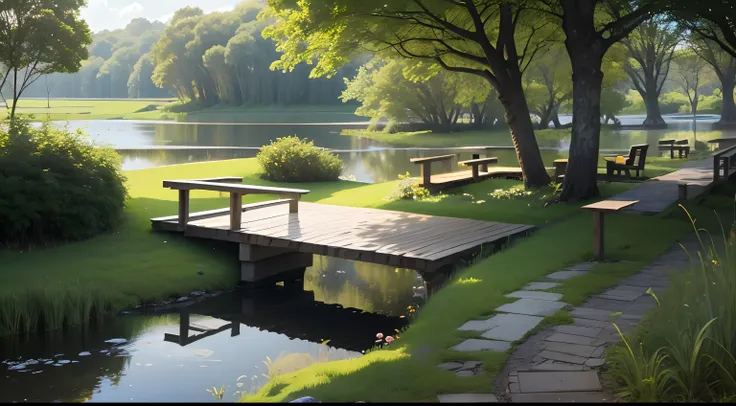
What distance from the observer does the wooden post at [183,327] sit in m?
9.52

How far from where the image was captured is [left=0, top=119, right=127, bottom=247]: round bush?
38.9 ft

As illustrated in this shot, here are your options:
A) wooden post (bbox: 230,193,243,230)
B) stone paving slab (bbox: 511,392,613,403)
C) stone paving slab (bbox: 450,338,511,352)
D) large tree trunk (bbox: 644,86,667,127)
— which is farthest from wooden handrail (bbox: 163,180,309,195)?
large tree trunk (bbox: 644,86,667,127)

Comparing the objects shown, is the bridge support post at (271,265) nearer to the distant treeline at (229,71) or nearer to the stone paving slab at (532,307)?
the stone paving slab at (532,307)

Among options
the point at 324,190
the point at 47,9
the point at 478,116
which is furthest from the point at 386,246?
the point at 478,116

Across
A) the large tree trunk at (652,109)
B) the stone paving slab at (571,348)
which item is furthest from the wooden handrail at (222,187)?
the large tree trunk at (652,109)

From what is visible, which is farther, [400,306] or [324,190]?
[324,190]

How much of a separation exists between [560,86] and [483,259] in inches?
1568

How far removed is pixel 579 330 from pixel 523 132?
1222 centimetres

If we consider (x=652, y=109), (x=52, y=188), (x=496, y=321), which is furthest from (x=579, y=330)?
(x=652, y=109)

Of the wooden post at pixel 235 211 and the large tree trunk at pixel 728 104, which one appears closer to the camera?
the wooden post at pixel 235 211

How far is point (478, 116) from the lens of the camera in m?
56.3

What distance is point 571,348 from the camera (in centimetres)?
657

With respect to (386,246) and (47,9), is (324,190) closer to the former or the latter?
(386,246)

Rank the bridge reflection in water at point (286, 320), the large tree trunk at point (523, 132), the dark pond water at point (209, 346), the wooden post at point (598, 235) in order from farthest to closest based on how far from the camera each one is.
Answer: the large tree trunk at point (523, 132) < the wooden post at point (598, 235) < the bridge reflection in water at point (286, 320) < the dark pond water at point (209, 346)
